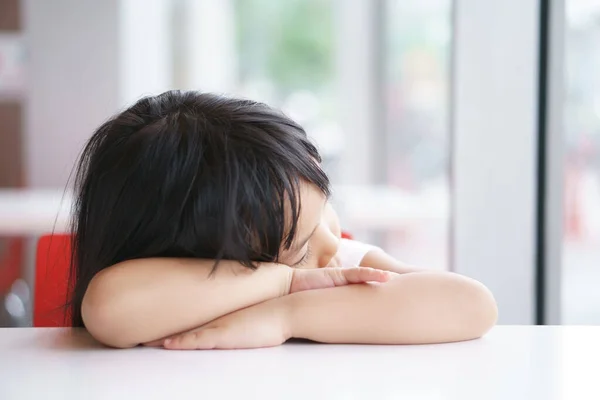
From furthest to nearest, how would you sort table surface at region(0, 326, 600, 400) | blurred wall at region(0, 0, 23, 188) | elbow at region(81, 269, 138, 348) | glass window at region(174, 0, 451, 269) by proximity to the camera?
blurred wall at region(0, 0, 23, 188)
glass window at region(174, 0, 451, 269)
elbow at region(81, 269, 138, 348)
table surface at region(0, 326, 600, 400)

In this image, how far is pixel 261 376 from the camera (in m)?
0.64

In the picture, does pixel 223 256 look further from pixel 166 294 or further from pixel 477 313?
pixel 477 313

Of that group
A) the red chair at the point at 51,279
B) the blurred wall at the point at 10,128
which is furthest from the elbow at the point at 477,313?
the blurred wall at the point at 10,128

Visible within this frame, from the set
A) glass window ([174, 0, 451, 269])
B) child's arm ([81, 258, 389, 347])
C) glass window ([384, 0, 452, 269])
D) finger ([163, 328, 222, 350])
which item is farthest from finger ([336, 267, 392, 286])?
glass window ([384, 0, 452, 269])

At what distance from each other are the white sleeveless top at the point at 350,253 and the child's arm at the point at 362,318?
0.19 meters

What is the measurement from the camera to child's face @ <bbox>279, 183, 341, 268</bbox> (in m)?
0.87

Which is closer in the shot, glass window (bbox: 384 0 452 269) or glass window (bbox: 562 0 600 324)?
glass window (bbox: 562 0 600 324)

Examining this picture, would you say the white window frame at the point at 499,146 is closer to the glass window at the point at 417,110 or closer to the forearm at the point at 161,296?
the forearm at the point at 161,296

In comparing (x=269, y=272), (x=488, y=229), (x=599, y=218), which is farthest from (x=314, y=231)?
(x=599, y=218)

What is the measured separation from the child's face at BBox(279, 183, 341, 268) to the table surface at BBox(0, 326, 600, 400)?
0.45ft

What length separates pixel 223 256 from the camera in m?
0.82

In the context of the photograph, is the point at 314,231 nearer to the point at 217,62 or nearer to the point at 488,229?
the point at 488,229

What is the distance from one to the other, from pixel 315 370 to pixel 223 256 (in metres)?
0.20

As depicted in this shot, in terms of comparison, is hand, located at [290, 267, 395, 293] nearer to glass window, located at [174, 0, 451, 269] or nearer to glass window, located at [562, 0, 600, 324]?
glass window, located at [174, 0, 451, 269]
